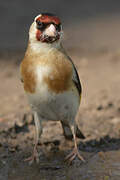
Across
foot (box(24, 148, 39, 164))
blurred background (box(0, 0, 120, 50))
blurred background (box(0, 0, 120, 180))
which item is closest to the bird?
foot (box(24, 148, 39, 164))

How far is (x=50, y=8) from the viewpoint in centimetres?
1033

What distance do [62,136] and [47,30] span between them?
1526mm

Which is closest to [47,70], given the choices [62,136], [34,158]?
[34,158]

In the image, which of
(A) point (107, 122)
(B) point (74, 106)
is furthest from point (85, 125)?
(B) point (74, 106)

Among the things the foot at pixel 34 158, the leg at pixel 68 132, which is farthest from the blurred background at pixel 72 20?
the foot at pixel 34 158

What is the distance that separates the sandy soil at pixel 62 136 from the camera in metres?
4.06

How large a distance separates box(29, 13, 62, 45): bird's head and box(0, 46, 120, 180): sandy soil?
1.22 m

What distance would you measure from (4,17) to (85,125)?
5.21 meters

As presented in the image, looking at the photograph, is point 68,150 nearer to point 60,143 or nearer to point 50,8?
point 60,143

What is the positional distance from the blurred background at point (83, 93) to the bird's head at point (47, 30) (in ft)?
4.00

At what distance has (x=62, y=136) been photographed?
4.97 metres

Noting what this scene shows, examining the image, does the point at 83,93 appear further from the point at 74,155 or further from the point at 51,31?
the point at 51,31

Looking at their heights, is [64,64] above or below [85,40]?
above

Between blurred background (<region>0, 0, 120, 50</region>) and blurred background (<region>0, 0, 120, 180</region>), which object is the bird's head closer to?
blurred background (<region>0, 0, 120, 180</region>)
